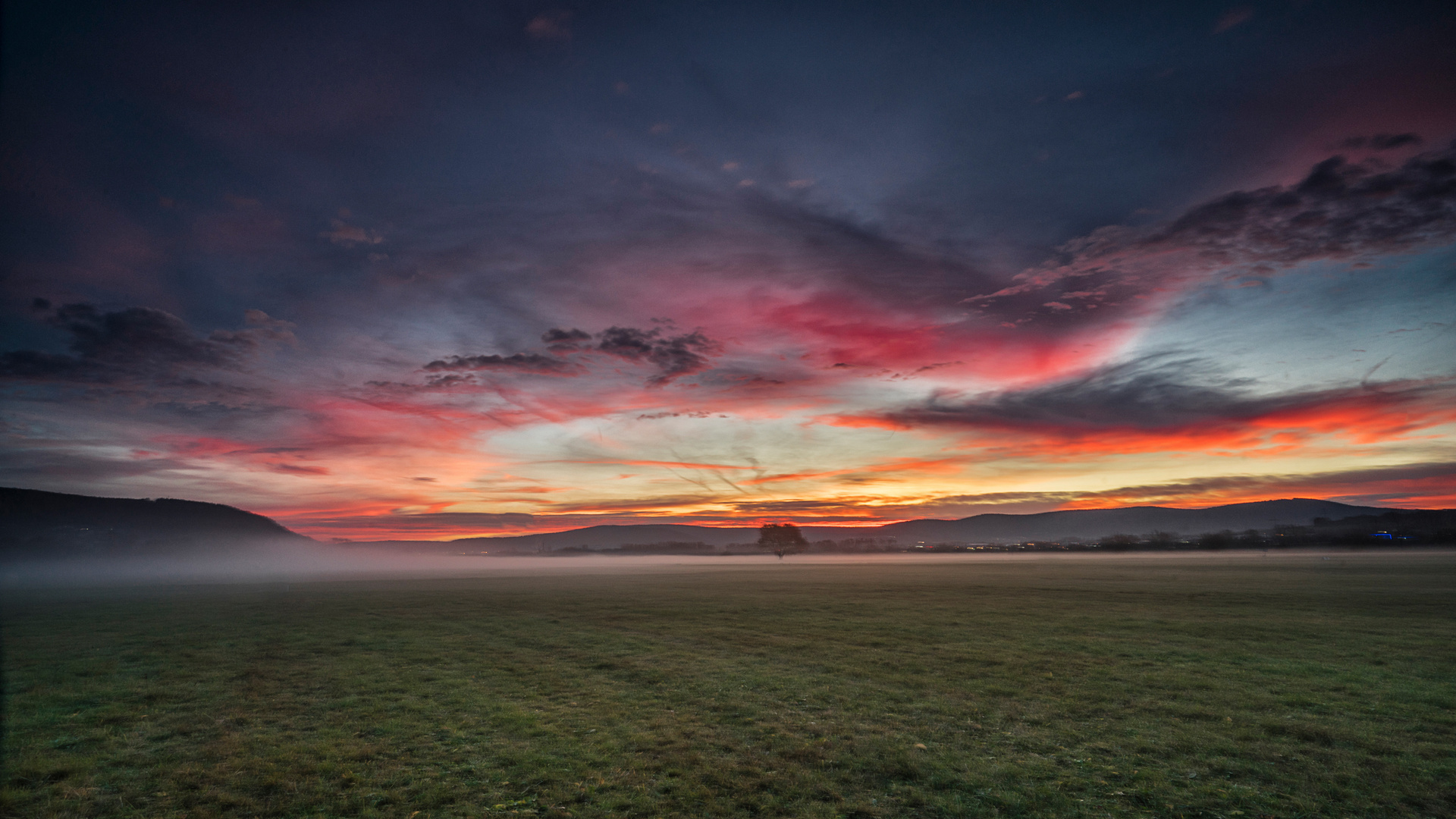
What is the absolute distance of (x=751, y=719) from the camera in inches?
538

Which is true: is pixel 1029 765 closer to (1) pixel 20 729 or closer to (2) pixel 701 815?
(2) pixel 701 815

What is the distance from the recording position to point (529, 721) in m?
13.6

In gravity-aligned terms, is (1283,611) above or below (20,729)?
below

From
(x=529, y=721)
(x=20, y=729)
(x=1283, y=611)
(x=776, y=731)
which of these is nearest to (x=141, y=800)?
(x=529, y=721)

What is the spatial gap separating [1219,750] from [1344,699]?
6.24 m

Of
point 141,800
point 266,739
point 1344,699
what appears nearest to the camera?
point 141,800

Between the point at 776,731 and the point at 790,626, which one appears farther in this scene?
the point at 790,626

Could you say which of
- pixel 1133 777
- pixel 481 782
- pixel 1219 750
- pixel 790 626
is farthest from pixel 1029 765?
pixel 790 626

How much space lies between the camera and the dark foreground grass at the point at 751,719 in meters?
9.52

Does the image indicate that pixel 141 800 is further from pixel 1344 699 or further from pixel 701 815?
pixel 1344 699

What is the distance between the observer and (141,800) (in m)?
9.73

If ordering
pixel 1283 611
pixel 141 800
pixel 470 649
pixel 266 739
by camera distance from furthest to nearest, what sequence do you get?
pixel 1283 611
pixel 470 649
pixel 266 739
pixel 141 800

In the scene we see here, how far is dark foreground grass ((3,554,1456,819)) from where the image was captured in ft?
31.2

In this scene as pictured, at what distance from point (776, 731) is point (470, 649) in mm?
15382
